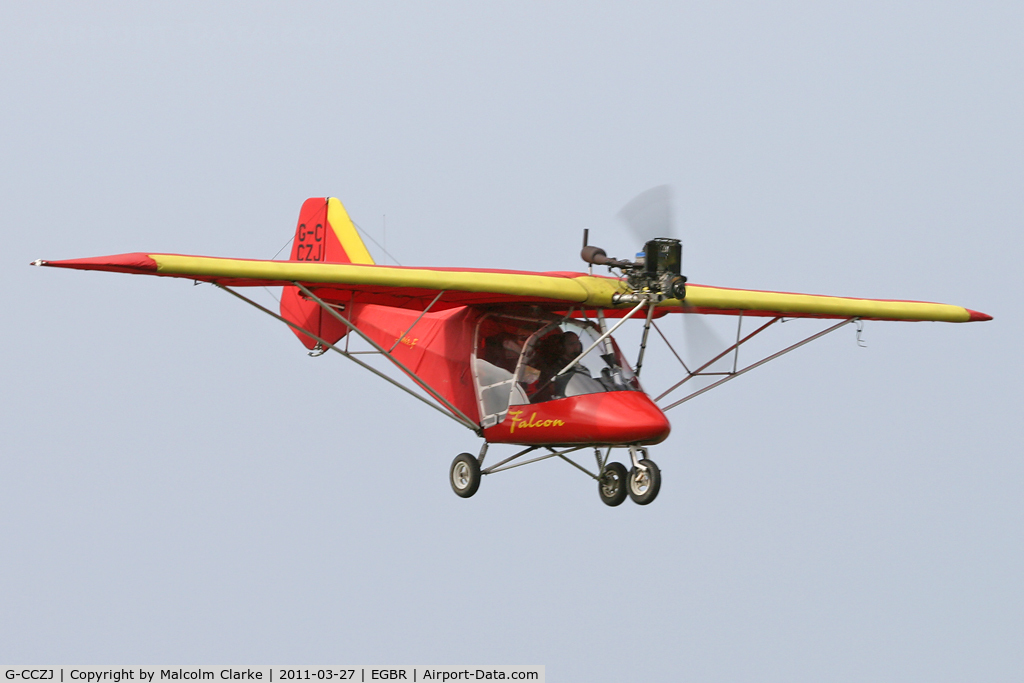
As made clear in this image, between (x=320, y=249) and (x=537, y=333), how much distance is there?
5.06 m

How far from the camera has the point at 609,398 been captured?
15852mm

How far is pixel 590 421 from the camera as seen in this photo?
51.7ft

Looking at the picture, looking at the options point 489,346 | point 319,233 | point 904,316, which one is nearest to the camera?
point 489,346

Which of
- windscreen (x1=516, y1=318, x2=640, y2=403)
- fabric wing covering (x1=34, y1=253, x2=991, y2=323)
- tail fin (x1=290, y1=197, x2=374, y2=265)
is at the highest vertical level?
tail fin (x1=290, y1=197, x2=374, y2=265)

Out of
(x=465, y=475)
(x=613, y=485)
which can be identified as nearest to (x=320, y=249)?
(x=465, y=475)

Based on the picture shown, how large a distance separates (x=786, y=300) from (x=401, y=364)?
4956mm

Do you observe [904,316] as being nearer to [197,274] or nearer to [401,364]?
[401,364]

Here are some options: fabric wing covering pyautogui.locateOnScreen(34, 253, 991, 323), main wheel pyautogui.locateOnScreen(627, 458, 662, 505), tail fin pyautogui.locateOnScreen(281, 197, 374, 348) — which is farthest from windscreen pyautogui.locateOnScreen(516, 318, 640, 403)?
tail fin pyautogui.locateOnScreen(281, 197, 374, 348)

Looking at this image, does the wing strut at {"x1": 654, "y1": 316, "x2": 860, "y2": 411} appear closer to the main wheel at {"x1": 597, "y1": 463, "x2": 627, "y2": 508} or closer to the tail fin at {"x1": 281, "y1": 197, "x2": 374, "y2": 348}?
the main wheel at {"x1": 597, "y1": 463, "x2": 627, "y2": 508}

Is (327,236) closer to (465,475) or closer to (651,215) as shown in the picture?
(465,475)

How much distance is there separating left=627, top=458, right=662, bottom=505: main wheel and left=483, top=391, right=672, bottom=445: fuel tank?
42 centimetres

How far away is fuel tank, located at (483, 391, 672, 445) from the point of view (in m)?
15.5

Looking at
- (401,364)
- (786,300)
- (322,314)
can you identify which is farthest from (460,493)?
(786,300)

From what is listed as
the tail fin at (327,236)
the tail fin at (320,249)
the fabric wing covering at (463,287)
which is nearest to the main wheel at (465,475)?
the fabric wing covering at (463,287)
